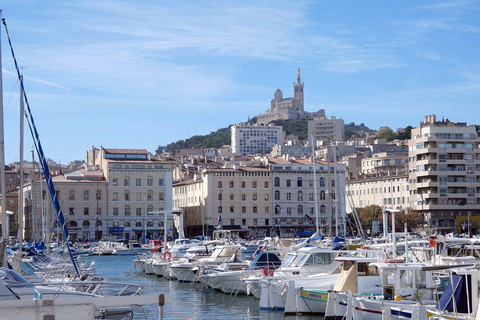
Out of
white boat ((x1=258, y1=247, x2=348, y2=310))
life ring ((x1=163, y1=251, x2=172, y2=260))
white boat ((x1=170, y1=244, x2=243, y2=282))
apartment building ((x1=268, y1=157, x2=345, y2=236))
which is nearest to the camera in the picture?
white boat ((x1=258, y1=247, x2=348, y2=310))

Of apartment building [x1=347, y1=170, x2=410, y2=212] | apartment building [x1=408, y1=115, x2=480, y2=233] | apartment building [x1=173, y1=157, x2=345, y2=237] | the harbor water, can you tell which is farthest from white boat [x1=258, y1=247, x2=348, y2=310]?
apartment building [x1=173, y1=157, x2=345, y2=237]

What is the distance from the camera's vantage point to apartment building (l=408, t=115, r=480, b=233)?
94.6 meters

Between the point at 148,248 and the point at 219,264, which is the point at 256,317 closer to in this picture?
the point at 219,264

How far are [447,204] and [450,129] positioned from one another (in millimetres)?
8084

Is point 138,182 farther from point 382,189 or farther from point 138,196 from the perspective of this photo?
point 382,189

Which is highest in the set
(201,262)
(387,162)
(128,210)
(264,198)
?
(387,162)

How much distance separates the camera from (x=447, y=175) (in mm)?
95125

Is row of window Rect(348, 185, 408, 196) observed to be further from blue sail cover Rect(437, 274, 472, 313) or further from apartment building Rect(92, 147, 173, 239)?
blue sail cover Rect(437, 274, 472, 313)

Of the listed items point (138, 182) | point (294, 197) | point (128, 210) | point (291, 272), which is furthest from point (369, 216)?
point (291, 272)

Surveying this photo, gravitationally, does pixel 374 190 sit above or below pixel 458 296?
above

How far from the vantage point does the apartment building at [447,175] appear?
310ft

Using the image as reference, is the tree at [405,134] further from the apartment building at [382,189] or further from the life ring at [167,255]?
the life ring at [167,255]

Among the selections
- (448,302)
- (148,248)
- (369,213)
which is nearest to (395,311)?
(448,302)

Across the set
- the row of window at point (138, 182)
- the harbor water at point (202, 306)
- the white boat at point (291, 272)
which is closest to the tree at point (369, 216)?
the row of window at point (138, 182)
